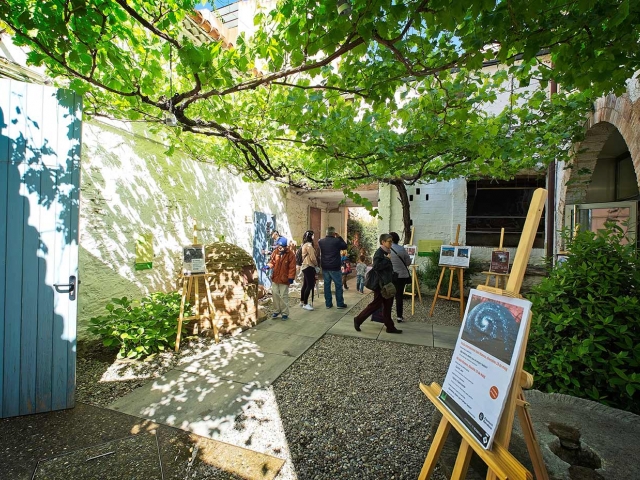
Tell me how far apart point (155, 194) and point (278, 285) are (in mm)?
2791

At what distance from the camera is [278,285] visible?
5.66m

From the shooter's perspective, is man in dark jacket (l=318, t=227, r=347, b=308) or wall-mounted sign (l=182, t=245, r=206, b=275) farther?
man in dark jacket (l=318, t=227, r=347, b=308)

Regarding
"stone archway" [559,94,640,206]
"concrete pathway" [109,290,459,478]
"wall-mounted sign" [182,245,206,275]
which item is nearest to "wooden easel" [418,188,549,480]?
"concrete pathway" [109,290,459,478]

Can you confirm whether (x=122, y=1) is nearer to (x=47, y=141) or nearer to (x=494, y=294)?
(x=47, y=141)

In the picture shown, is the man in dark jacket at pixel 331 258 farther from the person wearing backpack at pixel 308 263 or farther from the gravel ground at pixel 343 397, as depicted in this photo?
the gravel ground at pixel 343 397

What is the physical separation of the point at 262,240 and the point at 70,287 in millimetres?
5993

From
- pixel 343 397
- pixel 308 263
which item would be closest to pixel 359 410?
pixel 343 397

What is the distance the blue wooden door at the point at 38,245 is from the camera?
256 cm

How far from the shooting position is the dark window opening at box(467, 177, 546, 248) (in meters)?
7.59

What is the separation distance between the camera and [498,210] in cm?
782

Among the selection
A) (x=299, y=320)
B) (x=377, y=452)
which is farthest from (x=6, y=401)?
(x=299, y=320)

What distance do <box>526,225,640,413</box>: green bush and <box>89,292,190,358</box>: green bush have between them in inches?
173

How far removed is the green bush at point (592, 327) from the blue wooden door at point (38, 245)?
444 centimetres

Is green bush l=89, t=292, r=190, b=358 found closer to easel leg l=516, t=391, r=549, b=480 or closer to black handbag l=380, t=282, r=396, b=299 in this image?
black handbag l=380, t=282, r=396, b=299
